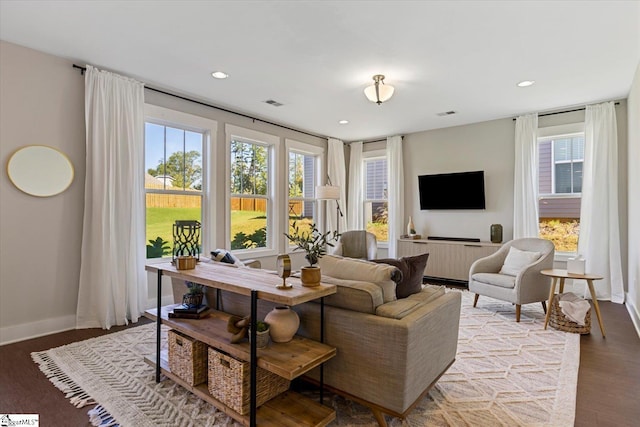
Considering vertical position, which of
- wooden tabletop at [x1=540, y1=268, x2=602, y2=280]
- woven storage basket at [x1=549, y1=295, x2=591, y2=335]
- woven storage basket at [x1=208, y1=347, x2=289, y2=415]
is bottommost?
woven storage basket at [x1=549, y1=295, x2=591, y2=335]

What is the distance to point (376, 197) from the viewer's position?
6.90 m

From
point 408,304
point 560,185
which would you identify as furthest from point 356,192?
point 408,304

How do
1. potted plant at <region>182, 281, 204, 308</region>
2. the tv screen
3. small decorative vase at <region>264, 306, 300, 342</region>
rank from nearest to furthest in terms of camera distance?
small decorative vase at <region>264, 306, 300, 342</region> < potted plant at <region>182, 281, 204, 308</region> < the tv screen

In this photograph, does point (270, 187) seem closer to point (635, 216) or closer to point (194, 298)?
point (194, 298)

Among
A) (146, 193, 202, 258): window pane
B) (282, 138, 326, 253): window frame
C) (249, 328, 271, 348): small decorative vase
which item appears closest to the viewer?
(249, 328, 271, 348): small decorative vase

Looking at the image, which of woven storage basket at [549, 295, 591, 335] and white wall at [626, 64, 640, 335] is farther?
white wall at [626, 64, 640, 335]

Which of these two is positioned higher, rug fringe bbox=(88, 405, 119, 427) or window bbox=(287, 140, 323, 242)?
window bbox=(287, 140, 323, 242)

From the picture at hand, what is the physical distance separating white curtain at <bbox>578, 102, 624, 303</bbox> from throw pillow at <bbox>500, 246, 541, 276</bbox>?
50.5 inches

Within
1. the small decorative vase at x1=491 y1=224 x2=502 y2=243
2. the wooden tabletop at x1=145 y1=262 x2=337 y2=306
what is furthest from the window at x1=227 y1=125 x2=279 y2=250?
the small decorative vase at x1=491 y1=224 x2=502 y2=243

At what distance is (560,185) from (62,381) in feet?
20.7

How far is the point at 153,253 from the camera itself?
4.12m

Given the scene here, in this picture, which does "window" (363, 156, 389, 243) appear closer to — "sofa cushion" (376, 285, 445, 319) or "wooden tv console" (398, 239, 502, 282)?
"wooden tv console" (398, 239, 502, 282)

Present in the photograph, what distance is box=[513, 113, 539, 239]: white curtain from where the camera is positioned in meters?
4.96

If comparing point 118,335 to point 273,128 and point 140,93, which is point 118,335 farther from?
point 273,128
